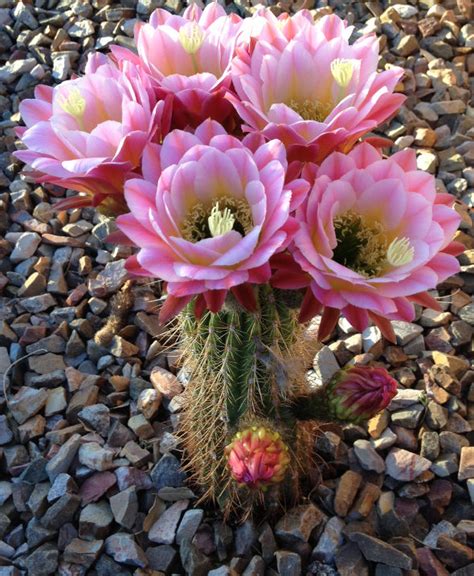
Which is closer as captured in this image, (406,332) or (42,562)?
(42,562)

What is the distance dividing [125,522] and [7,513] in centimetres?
24

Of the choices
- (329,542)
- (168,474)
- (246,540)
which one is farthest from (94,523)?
(329,542)

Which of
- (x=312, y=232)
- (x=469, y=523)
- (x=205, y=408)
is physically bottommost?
(x=469, y=523)

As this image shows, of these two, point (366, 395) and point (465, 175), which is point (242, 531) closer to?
point (366, 395)

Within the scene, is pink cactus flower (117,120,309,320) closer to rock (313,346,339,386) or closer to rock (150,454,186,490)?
rock (150,454,186,490)

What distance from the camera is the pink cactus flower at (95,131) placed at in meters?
0.90

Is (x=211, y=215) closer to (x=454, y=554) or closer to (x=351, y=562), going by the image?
(x=351, y=562)

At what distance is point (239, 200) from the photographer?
37.2 inches

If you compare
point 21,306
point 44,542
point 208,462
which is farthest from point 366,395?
point 21,306

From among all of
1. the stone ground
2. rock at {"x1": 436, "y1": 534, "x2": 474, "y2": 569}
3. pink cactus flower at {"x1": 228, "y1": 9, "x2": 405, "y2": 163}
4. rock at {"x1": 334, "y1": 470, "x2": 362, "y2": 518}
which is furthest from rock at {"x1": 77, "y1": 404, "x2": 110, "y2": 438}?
pink cactus flower at {"x1": 228, "y1": 9, "x2": 405, "y2": 163}

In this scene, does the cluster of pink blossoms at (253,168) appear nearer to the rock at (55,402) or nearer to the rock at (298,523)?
the rock at (298,523)

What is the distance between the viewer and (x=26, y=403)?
63.4 inches

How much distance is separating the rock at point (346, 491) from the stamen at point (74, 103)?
848 millimetres

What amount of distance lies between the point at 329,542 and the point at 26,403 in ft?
2.33
